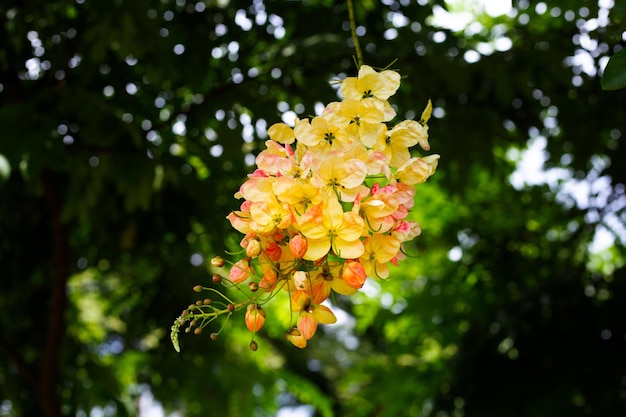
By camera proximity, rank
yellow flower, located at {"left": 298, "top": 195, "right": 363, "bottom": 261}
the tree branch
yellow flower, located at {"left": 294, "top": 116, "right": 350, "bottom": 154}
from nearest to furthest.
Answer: yellow flower, located at {"left": 298, "top": 195, "right": 363, "bottom": 261} < yellow flower, located at {"left": 294, "top": 116, "right": 350, "bottom": 154} < the tree branch

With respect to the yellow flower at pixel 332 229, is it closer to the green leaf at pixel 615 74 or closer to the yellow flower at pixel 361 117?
the yellow flower at pixel 361 117

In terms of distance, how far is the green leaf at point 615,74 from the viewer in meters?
1.02

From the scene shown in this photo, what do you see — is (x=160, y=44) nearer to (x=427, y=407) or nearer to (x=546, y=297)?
(x=546, y=297)

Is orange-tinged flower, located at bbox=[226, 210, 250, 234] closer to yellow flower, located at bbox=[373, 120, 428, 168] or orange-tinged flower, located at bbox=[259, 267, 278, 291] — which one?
orange-tinged flower, located at bbox=[259, 267, 278, 291]

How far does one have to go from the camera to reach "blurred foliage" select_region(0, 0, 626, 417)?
2764 millimetres

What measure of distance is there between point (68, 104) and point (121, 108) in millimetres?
261

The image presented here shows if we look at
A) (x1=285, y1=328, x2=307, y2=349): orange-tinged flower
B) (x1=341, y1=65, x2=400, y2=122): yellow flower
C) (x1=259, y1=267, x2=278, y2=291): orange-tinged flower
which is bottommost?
(x1=285, y1=328, x2=307, y2=349): orange-tinged flower

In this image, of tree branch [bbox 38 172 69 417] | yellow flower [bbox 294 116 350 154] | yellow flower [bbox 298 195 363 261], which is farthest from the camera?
tree branch [bbox 38 172 69 417]

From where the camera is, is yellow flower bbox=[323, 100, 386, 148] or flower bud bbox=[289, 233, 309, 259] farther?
yellow flower bbox=[323, 100, 386, 148]

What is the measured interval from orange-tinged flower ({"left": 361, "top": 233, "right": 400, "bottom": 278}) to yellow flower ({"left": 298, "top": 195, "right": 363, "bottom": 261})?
0.06m

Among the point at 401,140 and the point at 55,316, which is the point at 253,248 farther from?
the point at 55,316

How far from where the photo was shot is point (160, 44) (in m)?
2.75

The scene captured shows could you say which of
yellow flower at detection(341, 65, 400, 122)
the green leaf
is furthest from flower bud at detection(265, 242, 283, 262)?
the green leaf

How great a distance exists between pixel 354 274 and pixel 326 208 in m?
0.08
